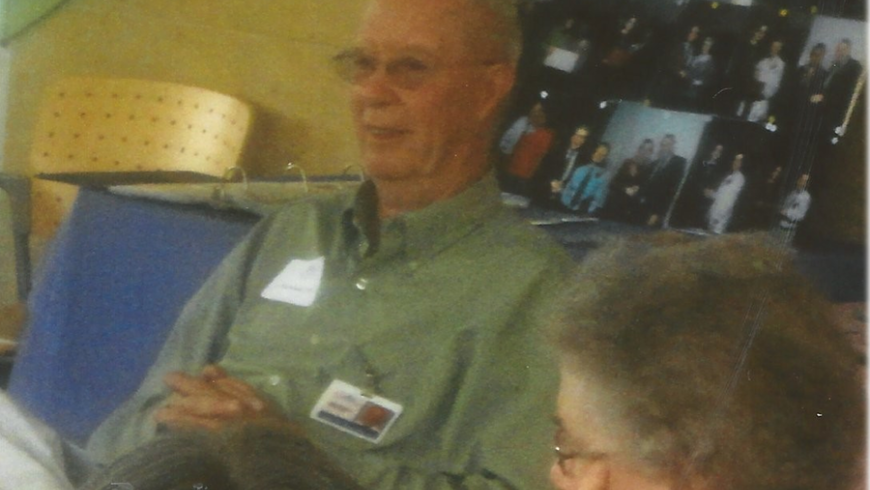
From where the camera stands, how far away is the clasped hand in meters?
0.55

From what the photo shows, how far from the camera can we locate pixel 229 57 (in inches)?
23.0

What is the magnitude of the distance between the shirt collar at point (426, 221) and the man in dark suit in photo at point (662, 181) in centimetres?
10

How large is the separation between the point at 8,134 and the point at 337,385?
359 mm

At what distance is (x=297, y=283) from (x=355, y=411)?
11 cm

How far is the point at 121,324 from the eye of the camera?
615 millimetres

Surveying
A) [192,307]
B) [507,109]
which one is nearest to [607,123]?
[507,109]

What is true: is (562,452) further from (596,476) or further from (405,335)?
(405,335)

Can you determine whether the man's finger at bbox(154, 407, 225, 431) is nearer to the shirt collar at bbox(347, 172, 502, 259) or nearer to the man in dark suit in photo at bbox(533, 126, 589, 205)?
the shirt collar at bbox(347, 172, 502, 259)

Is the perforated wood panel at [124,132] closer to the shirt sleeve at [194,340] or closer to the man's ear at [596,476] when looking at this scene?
the shirt sleeve at [194,340]

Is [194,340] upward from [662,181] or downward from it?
downward

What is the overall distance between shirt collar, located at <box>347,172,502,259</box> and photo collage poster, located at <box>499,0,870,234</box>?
2.0 inches

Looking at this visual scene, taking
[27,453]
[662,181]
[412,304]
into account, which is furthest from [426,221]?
[27,453]

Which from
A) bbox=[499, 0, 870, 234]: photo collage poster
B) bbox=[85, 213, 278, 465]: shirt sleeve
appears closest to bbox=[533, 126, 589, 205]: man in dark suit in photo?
bbox=[499, 0, 870, 234]: photo collage poster

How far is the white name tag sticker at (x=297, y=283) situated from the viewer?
0.57m
